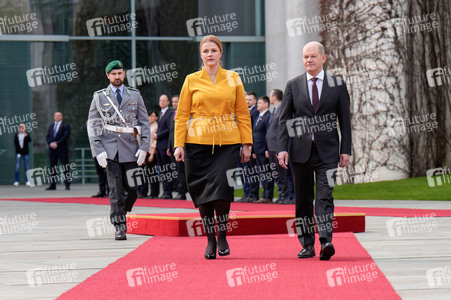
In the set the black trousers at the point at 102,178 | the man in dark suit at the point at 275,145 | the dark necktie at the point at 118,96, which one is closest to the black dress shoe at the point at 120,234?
the dark necktie at the point at 118,96

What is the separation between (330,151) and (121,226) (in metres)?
2.87

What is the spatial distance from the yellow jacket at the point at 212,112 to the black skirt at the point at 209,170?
0.08m

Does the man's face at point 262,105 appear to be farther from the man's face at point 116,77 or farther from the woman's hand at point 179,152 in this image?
the woman's hand at point 179,152

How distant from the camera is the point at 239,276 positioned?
5.91 m

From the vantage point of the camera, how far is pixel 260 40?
25.9m

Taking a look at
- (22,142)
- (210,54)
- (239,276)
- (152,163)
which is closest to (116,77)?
(210,54)

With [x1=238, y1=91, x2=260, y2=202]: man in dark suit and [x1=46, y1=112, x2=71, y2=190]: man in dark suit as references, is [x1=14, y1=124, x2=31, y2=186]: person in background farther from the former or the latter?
[x1=238, y1=91, x2=260, y2=202]: man in dark suit

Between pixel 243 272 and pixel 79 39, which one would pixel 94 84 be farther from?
pixel 243 272

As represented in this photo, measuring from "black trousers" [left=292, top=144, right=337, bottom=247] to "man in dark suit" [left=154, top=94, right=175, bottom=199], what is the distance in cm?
880

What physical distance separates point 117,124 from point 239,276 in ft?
11.2

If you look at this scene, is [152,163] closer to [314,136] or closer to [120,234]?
[120,234]

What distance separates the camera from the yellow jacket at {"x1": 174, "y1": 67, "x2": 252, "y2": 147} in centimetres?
708

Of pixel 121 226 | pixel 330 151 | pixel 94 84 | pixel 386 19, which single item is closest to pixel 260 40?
pixel 94 84

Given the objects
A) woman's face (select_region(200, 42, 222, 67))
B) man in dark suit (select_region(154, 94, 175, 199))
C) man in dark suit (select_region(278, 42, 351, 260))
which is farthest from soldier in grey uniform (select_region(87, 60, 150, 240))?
man in dark suit (select_region(154, 94, 175, 199))
